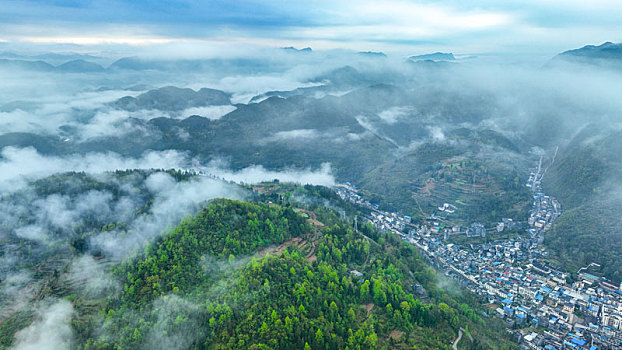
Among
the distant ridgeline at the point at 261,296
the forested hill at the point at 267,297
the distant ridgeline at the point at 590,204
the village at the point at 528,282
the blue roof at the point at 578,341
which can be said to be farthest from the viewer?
the distant ridgeline at the point at 590,204

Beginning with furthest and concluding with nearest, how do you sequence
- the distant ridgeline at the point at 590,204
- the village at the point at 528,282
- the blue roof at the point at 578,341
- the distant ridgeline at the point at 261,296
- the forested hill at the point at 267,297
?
the distant ridgeline at the point at 590,204 < the village at the point at 528,282 < the blue roof at the point at 578,341 < the distant ridgeline at the point at 261,296 < the forested hill at the point at 267,297

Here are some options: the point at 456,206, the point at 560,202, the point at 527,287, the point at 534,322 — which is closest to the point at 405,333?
the point at 534,322

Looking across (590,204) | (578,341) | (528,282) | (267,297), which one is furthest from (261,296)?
(590,204)

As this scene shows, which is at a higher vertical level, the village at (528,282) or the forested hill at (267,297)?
the forested hill at (267,297)

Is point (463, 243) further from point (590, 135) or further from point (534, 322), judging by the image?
point (590, 135)

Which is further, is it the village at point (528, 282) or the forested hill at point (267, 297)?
the village at point (528, 282)

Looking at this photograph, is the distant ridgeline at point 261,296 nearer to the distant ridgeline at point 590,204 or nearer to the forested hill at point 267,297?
the forested hill at point 267,297

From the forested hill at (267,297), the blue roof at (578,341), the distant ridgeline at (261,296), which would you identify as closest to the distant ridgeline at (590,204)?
the blue roof at (578,341)
